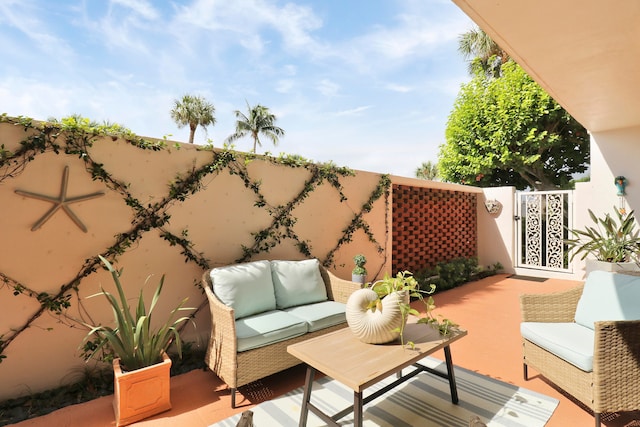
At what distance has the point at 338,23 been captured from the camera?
168 inches

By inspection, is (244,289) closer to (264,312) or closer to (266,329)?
(264,312)

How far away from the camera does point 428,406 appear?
2.18 m

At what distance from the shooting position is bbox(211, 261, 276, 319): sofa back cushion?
2.67 meters

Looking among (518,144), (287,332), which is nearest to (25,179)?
(287,332)

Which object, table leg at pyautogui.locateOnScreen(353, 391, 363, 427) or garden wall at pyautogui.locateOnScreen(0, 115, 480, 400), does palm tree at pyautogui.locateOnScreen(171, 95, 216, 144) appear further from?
table leg at pyautogui.locateOnScreen(353, 391, 363, 427)

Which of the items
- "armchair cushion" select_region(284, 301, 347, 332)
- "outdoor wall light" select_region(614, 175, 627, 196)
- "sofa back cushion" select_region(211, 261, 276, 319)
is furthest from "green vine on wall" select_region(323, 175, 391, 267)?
"outdoor wall light" select_region(614, 175, 627, 196)

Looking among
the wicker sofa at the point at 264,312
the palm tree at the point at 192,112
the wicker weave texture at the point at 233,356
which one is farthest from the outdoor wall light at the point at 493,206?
the palm tree at the point at 192,112

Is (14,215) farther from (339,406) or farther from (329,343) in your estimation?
(339,406)

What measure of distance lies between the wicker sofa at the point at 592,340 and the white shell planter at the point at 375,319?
3.79 ft

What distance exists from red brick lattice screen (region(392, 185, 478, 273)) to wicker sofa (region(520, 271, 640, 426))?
9.56 feet

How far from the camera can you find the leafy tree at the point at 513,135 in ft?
29.1

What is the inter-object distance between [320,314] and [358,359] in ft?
A: 3.39

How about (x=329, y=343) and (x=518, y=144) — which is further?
(x=518, y=144)

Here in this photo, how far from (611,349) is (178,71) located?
18.2 ft
